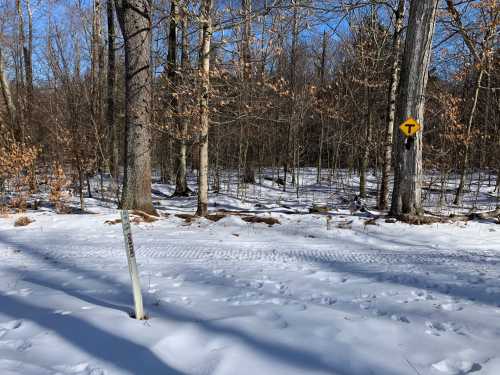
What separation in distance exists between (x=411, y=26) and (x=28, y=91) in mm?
15496

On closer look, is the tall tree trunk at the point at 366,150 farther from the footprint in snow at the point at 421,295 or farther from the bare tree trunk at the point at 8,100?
the bare tree trunk at the point at 8,100

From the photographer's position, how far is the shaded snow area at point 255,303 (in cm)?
259

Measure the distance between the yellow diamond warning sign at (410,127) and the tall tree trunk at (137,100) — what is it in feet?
18.0

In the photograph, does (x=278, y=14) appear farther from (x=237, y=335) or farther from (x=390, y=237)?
(x=237, y=335)

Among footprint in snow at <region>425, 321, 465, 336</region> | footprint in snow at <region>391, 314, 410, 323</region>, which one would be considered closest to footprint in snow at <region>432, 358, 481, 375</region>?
footprint in snow at <region>425, 321, 465, 336</region>

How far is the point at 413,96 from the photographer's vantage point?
310 inches

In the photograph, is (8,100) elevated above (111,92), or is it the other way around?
(111,92)

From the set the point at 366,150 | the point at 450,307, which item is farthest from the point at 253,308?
the point at 366,150

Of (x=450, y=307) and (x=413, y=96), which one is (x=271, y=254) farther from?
(x=413, y=96)

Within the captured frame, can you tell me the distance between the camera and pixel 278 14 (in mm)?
8625

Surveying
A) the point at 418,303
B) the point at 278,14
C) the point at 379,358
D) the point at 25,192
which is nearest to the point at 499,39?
the point at 278,14

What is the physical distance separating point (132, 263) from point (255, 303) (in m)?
1.28

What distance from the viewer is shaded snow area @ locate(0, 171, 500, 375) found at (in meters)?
2.59

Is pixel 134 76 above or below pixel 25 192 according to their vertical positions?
above
